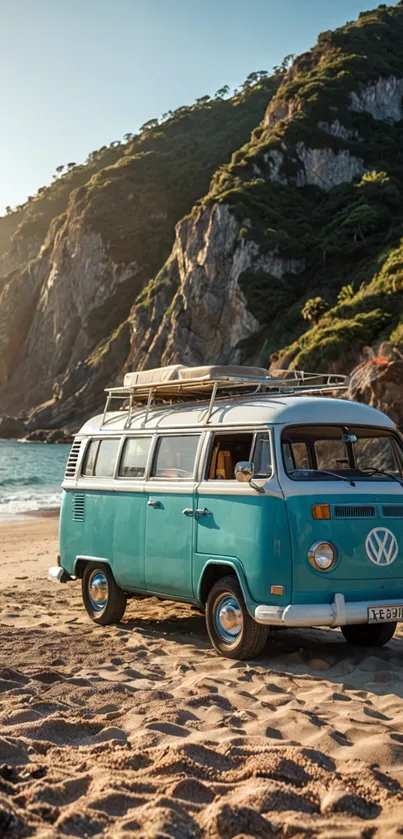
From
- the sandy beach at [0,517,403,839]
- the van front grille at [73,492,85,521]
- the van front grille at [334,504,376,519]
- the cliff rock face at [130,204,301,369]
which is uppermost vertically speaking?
the cliff rock face at [130,204,301,369]

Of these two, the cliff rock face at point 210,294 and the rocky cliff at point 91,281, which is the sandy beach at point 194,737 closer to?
the cliff rock face at point 210,294

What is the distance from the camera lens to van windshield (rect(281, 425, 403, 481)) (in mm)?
Answer: 7664

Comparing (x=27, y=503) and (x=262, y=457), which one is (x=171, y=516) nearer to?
(x=262, y=457)

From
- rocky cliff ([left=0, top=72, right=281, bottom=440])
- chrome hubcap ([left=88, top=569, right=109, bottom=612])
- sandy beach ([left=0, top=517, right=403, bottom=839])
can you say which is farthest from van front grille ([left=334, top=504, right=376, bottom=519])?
rocky cliff ([left=0, top=72, right=281, bottom=440])

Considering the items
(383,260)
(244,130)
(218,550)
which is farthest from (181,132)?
(218,550)

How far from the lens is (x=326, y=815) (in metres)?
4.04

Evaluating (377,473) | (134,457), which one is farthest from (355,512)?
(134,457)

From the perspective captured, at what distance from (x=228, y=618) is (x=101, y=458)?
317 cm

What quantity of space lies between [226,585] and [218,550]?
334 millimetres

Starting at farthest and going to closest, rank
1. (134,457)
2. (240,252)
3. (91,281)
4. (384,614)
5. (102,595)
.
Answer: (91,281)
(240,252)
(102,595)
(134,457)
(384,614)

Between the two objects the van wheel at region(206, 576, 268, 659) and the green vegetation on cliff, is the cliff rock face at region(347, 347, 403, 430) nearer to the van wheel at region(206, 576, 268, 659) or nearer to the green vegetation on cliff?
the green vegetation on cliff

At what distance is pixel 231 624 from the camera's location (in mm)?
7543

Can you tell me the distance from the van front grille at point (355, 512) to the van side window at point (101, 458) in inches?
134

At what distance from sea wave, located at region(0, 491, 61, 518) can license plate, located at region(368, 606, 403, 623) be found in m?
21.0
